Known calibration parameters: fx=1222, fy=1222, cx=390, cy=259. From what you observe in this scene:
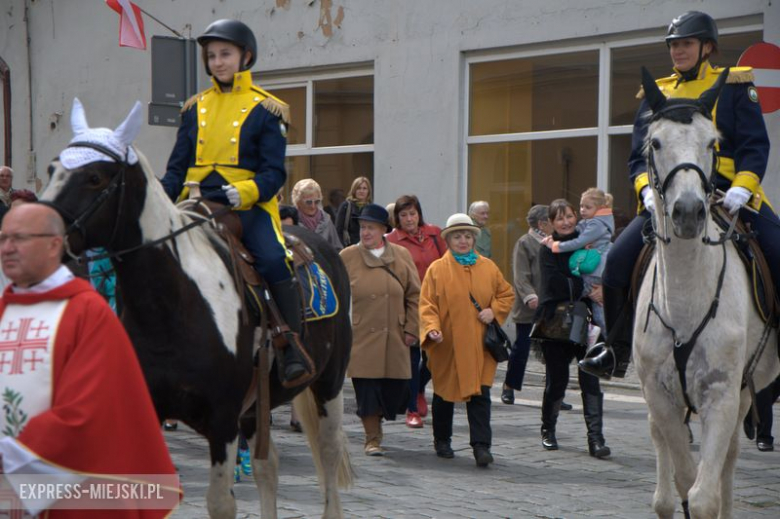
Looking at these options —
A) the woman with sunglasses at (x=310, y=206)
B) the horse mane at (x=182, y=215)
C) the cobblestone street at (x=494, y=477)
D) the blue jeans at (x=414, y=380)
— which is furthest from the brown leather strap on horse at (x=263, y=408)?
the woman with sunglasses at (x=310, y=206)

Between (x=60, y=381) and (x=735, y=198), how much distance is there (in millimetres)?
3899

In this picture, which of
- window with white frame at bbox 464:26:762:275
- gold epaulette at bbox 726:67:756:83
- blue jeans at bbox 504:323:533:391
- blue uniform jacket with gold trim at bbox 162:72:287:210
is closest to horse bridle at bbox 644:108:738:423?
gold epaulette at bbox 726:67:756:83

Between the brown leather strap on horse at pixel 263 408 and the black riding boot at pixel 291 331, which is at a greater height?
the black riding boot at pixel 291 331

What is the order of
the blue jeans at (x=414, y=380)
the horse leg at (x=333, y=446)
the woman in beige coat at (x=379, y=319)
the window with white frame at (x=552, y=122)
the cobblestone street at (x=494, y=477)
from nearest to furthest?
the horse leg at (x=333, y=446) < the cobblestone street at (x=494, y=477) < the woman in beige coat at (x=379, y=319) < the blue jeans at (x=414, y=380) < the window with white frame at (x=552, y=122)

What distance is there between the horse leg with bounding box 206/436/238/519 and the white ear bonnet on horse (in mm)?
1434

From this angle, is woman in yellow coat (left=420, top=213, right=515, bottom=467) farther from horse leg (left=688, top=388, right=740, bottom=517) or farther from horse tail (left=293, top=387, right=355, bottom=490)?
horse leg (left=688, top=388, right=740, bottom=517)

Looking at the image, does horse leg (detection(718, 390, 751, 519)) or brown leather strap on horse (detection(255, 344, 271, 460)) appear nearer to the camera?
brown leather strap on horse (detection(255, 344, 271, 460))

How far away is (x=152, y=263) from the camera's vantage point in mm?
Result: 5734

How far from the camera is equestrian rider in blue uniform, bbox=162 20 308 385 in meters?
6.45

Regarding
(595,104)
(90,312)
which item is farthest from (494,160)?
(90,312)

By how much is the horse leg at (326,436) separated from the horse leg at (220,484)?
156cm

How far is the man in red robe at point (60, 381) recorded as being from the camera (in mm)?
3635

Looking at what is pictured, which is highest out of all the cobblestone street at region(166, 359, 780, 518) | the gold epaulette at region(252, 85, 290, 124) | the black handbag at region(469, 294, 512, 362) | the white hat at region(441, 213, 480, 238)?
the gold epaulette at region(252, 85, 290, 124)

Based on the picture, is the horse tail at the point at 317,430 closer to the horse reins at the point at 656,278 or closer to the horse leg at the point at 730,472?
the horse reins at the point at 656,278
